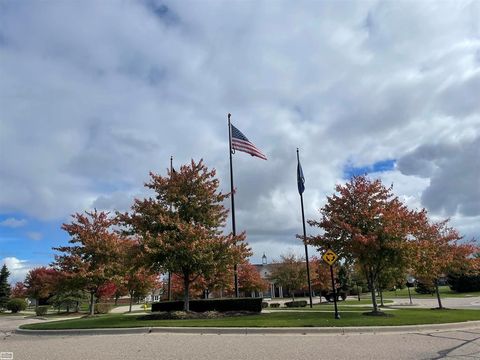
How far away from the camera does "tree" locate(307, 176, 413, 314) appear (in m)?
18.4

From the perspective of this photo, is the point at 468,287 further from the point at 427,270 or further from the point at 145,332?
the point at 145,332

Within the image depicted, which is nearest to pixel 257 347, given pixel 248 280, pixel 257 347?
pixel 257 347

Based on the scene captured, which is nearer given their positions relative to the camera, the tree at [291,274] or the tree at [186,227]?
the tree at [186,227]

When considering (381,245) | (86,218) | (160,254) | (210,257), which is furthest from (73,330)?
(86,218)

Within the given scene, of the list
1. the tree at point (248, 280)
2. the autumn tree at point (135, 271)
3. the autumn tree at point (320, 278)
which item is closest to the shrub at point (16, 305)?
the autumn tree at point (135, 271)

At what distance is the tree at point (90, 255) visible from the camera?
88.3 feet

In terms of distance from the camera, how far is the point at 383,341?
11.5 metres

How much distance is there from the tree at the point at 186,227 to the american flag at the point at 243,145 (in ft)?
15.3

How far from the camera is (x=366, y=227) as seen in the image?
63.3 feet

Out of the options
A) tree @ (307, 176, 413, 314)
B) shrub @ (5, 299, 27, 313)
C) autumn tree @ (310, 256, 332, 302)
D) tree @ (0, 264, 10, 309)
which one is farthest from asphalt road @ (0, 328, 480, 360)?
tree @ (0, 264, 10, 309)

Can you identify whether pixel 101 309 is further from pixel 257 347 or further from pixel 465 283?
pixel 465 283

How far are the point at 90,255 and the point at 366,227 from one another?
18207 mm

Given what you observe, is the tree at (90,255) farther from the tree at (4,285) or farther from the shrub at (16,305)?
the tree at (4,285)

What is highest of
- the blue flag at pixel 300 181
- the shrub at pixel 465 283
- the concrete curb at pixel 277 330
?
the blue flag at pixel 300 181
